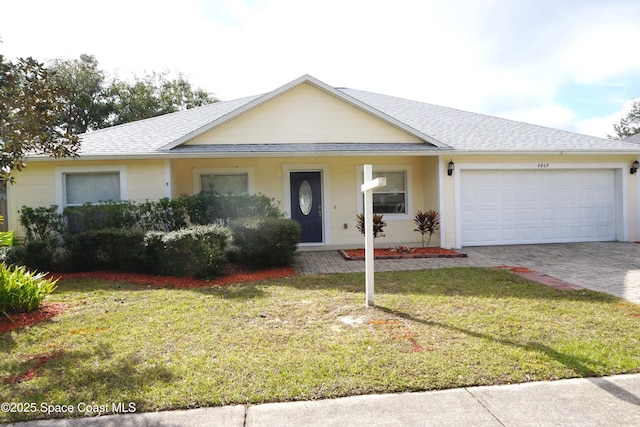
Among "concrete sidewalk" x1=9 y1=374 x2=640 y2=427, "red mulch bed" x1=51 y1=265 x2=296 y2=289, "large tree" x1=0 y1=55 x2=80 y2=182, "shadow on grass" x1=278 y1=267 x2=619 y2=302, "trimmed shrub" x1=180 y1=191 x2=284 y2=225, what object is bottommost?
"concrete sidewalk" x1=9 y1=374 x2=640 y2=427

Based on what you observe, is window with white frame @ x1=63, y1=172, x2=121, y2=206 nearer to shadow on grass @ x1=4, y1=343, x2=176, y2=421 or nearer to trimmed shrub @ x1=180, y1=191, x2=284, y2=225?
trimmed shrub @ x1=180, y1=191, x2=284, y2=225

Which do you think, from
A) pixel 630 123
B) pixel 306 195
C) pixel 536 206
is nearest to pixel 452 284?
pixel 306 195

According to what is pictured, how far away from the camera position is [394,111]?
46.1 ft

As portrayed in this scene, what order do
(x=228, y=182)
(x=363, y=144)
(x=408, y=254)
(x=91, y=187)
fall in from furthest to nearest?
1. (x=228, y=182)
2. (x=363, y=144)
3. (x=91, y=187)
4. (x=408, y=254)

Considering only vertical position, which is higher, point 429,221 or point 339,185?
point 339,185

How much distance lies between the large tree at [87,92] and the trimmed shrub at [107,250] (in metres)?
22.8

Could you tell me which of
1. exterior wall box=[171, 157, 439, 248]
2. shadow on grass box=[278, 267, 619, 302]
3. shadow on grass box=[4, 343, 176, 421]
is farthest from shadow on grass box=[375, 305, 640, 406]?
exterior wall box=[171, 157, 439, 248]

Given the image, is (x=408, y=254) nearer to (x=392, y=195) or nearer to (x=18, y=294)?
(x=392, y=195)

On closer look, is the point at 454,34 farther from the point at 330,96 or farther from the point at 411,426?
the point at 411,426

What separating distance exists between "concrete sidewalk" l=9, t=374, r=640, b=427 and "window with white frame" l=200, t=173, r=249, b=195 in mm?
9034


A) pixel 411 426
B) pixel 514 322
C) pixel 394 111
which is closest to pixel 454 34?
pixel 394 111

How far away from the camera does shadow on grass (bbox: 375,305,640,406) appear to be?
2971 mm

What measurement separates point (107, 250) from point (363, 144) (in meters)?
7.14

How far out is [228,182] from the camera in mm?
11477
